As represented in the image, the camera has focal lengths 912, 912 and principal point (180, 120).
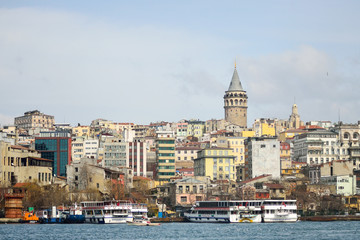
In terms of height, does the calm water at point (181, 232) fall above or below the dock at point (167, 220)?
below

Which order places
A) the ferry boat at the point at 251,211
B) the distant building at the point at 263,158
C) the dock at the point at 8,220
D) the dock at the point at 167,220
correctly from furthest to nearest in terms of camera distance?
1. the distant building at the point at 263,158
2. the dock at the point at 167,220
3. the ferry boat at the point at 251,211
4. the dock at the point at 8,220

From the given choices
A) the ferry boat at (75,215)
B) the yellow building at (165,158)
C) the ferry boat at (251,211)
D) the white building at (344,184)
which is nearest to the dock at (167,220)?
the ferry boat at (251,211)

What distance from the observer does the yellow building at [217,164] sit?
178 m

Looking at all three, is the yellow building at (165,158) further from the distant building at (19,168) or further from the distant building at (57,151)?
the distant building at (19,168)

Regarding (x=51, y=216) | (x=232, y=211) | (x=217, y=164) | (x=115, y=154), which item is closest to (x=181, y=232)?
(x=232, y=211)

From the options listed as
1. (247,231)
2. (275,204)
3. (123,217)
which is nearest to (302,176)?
(275,204)

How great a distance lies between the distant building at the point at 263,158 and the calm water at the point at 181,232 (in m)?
55.9

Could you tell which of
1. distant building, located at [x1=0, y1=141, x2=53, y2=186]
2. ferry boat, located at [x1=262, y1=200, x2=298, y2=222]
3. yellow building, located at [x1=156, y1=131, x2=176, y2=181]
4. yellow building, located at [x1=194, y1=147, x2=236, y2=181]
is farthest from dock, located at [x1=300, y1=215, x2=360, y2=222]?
yellow building, located at [x1=156, y1=131, x2=176, y2=181]

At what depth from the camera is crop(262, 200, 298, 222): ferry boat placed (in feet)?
415

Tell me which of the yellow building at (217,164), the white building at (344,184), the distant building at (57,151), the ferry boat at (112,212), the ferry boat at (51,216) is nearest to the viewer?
the ferry boat at (112,212)

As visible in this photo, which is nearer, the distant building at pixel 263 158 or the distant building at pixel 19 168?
the distant building at pixel 19 168

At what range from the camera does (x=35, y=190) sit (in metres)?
131

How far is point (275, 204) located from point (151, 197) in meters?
29.0

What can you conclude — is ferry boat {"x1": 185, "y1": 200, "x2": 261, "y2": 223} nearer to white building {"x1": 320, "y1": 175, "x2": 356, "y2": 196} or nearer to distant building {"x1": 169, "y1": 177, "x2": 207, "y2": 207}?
distant building {"x1": 169, "y1": 177, "x2": 207, "y2": 207}
